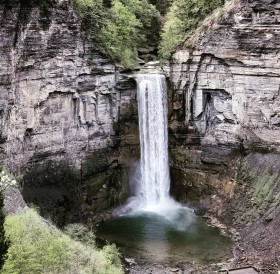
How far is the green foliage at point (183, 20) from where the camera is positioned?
40125 millimetres

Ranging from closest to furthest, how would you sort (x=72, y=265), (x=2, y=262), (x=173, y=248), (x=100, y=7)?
(x=2, y=262) → (x=72, y=265) → (x=173, y=248) → (x=100, y=7)

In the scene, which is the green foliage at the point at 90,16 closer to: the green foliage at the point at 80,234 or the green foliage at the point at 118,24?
the green foliage at the point at 118,24

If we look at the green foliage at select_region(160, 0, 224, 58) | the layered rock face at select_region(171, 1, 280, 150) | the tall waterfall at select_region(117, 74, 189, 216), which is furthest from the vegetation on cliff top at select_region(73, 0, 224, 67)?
the tall waterfall at select_region(117, 74, 189, 216)

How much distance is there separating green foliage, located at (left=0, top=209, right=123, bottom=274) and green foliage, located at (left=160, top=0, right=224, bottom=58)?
21595mm

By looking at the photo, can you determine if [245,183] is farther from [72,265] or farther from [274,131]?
[72,265]

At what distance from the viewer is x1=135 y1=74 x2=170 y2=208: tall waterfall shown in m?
39.8

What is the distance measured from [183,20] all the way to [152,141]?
980cm

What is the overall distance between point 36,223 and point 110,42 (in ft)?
66.1

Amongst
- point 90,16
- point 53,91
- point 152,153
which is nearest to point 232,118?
point 152,153

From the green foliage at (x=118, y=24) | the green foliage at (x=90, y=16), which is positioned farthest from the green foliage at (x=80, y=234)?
the green foliage at (x=90, y=16)

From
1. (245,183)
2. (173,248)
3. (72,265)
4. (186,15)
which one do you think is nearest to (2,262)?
(72,265)

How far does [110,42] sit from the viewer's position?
39.1 meters

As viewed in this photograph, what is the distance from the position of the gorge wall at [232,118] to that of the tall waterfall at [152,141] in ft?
2.98

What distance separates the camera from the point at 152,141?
133ft
